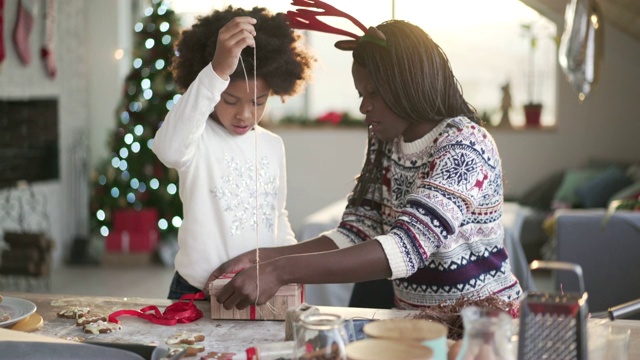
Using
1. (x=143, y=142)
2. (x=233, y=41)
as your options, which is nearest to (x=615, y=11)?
(x=143, y=142)

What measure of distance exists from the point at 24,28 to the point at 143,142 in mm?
1096

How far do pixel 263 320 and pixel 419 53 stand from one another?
61 cm

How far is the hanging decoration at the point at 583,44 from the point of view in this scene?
2.60 metres

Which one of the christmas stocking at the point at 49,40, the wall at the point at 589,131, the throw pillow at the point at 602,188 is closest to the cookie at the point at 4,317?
the christmas stocking at the point at 49,40

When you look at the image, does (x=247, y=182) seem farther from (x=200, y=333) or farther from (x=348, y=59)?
(x=348, y=59)

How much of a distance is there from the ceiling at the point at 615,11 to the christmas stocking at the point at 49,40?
10.8 feet

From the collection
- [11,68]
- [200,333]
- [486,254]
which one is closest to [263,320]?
[200,333]

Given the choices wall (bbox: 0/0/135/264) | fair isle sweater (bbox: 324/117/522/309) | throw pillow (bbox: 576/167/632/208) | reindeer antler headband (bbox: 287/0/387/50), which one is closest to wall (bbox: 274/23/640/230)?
throw pillow (bbox: 576/167/632/208)

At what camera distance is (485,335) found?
104 cm

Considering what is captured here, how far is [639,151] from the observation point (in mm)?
6566

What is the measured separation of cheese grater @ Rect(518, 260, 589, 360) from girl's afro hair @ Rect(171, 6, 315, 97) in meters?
0.94

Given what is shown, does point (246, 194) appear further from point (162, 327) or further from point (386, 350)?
point (386, 350)

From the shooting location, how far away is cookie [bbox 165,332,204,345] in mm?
1439

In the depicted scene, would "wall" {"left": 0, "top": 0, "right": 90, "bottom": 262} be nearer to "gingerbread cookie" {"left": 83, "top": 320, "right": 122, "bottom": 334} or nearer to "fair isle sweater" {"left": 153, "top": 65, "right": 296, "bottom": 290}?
"fair isle sweater" {"left": 153, "top": 65, "right": 296, "bottom": 290}
